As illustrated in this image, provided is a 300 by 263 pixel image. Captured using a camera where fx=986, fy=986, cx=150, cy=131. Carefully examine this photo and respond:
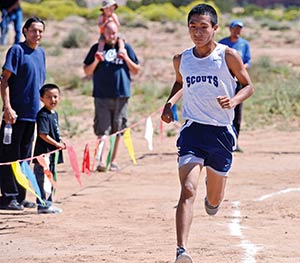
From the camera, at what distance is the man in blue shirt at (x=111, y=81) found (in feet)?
44.6

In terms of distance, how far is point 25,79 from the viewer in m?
10.8

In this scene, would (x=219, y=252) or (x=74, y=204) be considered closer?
(x=219, y=252)

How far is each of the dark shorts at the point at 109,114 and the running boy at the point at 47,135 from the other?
117 inches

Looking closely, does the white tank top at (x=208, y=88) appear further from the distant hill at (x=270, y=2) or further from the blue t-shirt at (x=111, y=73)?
the distant hill at (x=270, y=2)

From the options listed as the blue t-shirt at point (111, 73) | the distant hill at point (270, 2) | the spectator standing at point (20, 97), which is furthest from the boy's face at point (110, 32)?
the distant hill at point (270, 2)

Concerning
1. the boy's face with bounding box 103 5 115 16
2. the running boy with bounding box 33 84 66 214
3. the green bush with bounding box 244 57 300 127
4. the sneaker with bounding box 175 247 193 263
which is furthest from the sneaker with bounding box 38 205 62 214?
the green bush with bounding box 244 57 300 127

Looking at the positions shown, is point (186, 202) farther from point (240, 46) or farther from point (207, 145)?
point (240, 46)

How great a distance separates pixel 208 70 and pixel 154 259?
1.64 m

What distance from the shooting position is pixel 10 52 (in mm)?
10641

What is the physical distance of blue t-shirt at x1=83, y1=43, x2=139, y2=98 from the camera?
44.8 feet

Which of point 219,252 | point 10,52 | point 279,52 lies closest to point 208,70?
point 219,252

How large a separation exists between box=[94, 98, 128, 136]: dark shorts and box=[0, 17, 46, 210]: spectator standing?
2828 millimetres

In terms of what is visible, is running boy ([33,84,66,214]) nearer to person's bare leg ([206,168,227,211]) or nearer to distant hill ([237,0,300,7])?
person's bare leg ([206,168,227,211])

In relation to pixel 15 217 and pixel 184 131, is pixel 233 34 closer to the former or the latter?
pixel 15 217
